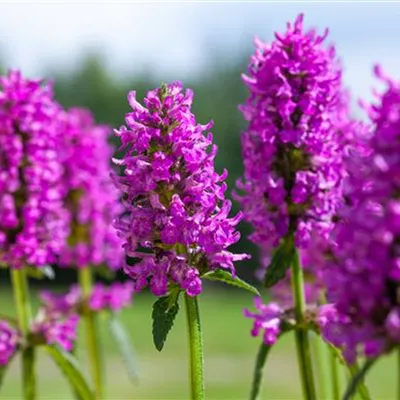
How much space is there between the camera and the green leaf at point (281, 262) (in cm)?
412

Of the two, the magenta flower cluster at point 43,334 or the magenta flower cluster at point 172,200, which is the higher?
the magenta flower cluster at point 172,200

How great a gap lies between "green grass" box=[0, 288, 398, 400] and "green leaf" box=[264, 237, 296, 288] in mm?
10872

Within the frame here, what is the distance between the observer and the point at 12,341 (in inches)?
215

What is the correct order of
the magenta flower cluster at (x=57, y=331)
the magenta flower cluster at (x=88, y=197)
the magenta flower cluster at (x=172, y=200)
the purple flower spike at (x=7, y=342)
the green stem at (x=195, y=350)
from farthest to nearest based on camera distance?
the magenta flower cluster at (x=88, y=197)
the magenta flower cluster at (x=57, y=331)
the purple flower spike at (x=7, y=342)
the green stem at (x=195, y=350)
the magenta flower cluster at (x=172, y=200)

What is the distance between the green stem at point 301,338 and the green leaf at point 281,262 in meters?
0.08

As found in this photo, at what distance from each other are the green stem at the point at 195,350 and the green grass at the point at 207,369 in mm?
11306

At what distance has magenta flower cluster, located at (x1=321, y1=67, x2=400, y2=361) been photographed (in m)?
2.56

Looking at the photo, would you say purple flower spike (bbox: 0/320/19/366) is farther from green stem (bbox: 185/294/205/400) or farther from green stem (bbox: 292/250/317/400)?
green stem (bbox: 185/294/205/400)

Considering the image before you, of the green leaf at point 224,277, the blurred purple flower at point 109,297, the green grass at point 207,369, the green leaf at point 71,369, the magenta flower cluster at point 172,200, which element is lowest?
the green grass at point 207,369

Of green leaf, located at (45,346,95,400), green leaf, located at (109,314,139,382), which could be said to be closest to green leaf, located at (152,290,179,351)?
green leaf, located at (45,346,95,400)

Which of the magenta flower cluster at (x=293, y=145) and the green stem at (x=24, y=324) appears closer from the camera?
the magenta flower cluster at (x=293, y=145)

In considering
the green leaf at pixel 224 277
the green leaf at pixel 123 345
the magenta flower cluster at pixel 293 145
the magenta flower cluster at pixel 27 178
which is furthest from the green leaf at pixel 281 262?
the green leaf at pixel 123 345

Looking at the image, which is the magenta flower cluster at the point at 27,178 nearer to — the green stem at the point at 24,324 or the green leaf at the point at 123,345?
the green stem at the point at 24,324

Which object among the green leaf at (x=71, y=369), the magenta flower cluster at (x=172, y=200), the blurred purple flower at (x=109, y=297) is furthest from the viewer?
the blurred purple flower at (x=109, y=297)
